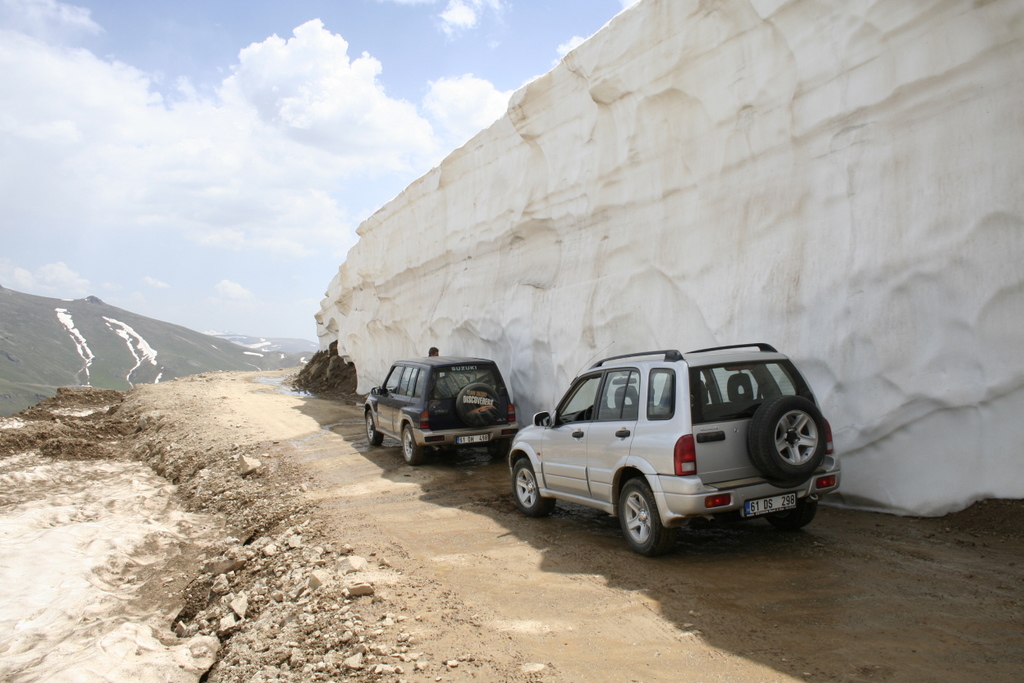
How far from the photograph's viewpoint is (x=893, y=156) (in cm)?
660

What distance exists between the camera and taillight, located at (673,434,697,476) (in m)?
4.80

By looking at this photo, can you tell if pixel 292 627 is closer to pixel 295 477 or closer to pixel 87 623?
pixel 87 623

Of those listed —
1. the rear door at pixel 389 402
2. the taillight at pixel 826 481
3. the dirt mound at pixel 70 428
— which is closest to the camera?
the taillight at pixel 826 481

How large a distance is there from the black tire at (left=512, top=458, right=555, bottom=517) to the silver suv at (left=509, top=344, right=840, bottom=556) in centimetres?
92

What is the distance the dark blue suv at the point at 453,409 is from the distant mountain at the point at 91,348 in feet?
249

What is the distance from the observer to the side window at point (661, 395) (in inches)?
200

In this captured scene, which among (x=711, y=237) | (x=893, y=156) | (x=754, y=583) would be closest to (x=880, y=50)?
(x=893, y=156)

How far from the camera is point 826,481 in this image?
5.17 meters

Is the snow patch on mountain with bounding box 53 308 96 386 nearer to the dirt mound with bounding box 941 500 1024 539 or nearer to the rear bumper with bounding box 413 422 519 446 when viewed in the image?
the rear bumper with bounding box 413 422 519 446

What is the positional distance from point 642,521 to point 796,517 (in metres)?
1.45

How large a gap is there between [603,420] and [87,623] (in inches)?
173

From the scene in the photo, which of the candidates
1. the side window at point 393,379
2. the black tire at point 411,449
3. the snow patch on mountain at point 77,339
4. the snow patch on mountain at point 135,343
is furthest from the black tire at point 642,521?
the snow patch on mountain at point 135,343

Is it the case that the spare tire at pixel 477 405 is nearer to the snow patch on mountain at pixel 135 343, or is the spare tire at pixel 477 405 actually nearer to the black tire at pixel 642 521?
the black tire at pixel 642 521

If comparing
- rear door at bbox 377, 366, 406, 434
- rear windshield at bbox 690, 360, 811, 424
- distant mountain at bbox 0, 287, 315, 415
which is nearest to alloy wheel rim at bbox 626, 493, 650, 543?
rear windshield at bbox 690, 360, 811, 424
